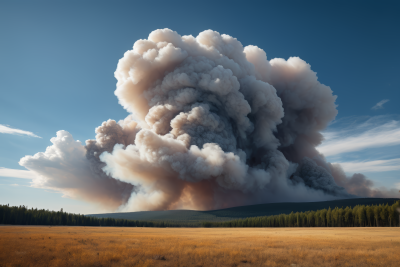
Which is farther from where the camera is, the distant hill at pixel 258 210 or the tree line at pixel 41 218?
the distant hill at pixel 258 210

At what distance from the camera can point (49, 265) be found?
14.5 meters

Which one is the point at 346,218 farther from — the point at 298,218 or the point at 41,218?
the point at 41,218

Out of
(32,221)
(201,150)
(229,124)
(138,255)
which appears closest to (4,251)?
(138,255)

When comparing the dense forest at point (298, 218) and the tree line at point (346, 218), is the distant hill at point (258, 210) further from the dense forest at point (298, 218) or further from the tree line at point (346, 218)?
the tree line at point (346, 218)

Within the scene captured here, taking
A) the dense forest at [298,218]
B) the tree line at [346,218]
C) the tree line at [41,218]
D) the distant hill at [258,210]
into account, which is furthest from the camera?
the distant hill at [258,210]

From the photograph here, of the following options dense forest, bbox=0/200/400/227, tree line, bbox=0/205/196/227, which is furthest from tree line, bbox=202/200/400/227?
tree line, bbox=0/205/196/227

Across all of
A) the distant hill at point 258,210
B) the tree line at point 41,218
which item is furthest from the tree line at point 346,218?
the tree line at point 41,218

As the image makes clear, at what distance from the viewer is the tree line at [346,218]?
67.8 metres

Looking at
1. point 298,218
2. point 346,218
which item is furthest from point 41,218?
point 346,218

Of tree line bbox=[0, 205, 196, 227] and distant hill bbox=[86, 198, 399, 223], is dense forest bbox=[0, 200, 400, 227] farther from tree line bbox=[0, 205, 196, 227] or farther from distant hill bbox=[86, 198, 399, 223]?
distant hill bbox=[86, 198, 399, 223]

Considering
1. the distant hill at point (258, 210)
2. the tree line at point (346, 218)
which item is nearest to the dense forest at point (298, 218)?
the tree line at point (346, 218)

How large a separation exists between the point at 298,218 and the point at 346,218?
14.9 m

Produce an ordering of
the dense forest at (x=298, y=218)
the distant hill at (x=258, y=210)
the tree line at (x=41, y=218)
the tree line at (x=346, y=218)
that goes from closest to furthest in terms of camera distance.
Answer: the tree line at (x=346, y=218), the dense forest at (x=298, y=218), the tree line at (x=41, y=218), the distant hill at (x=258, y=210)

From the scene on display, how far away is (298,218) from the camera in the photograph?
8562 cm
